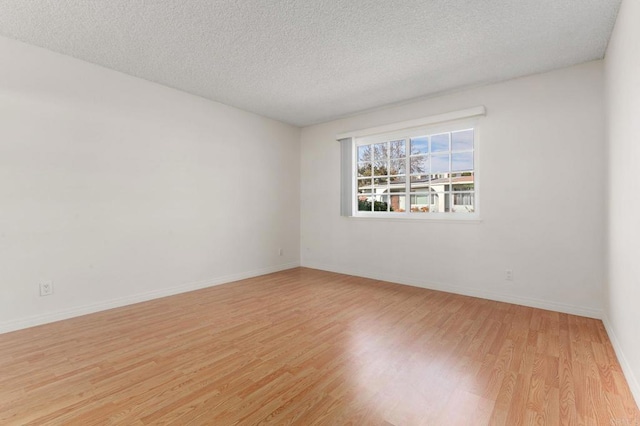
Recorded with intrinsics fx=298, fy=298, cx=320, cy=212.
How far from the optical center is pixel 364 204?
16.6 feet

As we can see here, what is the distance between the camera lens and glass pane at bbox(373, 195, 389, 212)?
4.78 meters

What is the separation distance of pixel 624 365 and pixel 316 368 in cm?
209

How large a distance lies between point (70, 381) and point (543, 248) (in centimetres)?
441

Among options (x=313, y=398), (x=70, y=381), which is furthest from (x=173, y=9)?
(x=313, y=398)

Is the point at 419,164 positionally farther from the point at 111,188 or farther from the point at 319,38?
the point at 111,188

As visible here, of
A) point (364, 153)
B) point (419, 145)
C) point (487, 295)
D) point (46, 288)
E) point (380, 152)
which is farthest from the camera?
point (364, 153)

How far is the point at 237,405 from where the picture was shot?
1.69m

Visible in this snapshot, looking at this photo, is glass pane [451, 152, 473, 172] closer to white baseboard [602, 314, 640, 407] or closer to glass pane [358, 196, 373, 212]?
glass pane [358, 196, 373, 212]

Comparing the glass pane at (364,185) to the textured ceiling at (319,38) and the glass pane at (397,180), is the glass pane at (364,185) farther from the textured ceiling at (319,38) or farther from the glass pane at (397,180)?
the textured ceiling at (319,38)

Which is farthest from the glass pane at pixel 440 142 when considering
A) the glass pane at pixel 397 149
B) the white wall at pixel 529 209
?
the glass pane at pixel 397 149

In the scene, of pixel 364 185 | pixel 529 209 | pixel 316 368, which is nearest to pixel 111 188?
pixel 316 368

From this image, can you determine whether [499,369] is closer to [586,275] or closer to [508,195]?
[586,275]

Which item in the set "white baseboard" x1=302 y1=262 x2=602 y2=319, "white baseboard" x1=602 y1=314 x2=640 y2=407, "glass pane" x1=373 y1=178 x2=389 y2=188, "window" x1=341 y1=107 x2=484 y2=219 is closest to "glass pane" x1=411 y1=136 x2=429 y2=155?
"window" x1=341 y1=107 x2=484 y2=219

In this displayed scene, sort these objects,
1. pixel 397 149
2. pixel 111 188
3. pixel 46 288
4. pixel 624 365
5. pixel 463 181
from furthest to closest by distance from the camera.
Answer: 1. pixel 397 149
2. pixel 463 181
3. pixel 111 188
4. pixel 46 288
5. pixel 624 365
